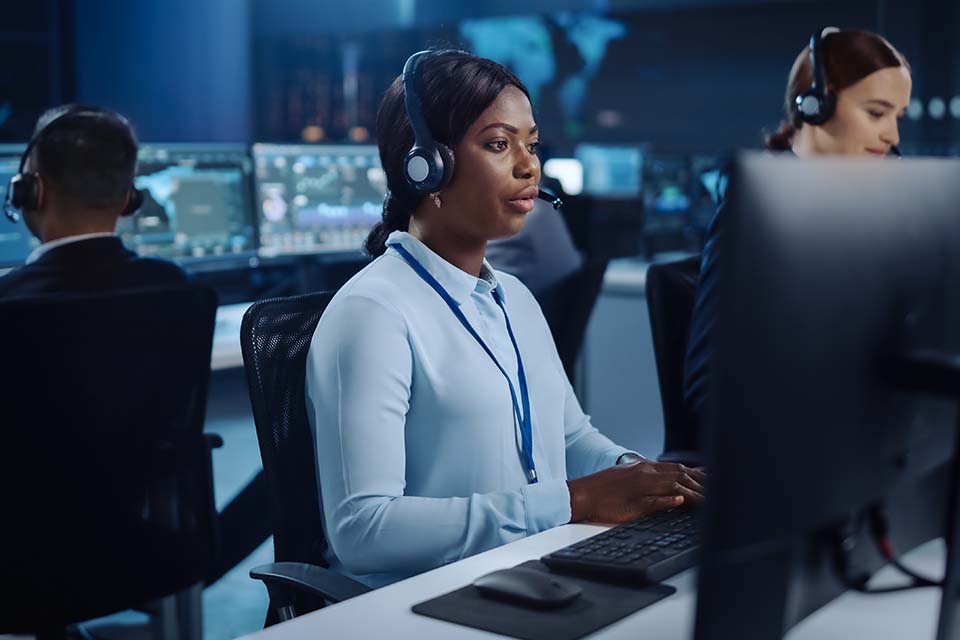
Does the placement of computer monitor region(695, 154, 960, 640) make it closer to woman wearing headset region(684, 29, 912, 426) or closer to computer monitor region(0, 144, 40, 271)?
woman wearing headset region(684, 29, 912, 426)

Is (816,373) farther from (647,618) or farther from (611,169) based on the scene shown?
(611,169)

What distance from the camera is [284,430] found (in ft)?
4.79

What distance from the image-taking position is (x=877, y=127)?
2.13 metres

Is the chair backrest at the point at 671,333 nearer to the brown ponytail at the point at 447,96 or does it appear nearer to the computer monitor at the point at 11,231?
the brown ponytail at the point at 447,96

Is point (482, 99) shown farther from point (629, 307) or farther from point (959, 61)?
point (959, 61)

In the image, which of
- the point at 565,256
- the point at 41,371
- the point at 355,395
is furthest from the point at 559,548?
the point at 565,256

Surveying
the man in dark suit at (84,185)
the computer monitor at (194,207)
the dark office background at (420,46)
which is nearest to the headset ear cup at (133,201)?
the man in dark suit at (84,185)

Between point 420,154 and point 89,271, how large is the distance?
993mm

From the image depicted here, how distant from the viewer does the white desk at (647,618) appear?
3.31ft

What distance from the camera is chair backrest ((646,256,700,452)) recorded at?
2092 mm

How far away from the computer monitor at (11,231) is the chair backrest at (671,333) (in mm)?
1665

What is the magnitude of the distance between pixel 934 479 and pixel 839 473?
8.2 inches

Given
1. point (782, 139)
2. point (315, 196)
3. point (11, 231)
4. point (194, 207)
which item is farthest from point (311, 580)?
point (315, 196)

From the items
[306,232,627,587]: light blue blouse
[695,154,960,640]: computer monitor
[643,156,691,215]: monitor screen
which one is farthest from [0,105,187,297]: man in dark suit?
[643,156,691,215]: monitor screen
